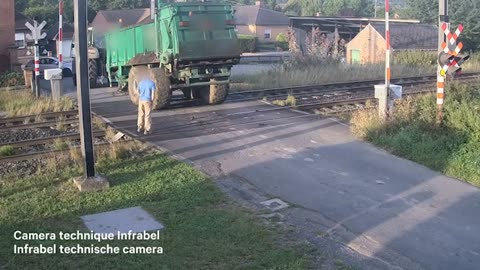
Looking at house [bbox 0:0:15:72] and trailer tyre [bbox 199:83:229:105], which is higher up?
house [bbox 0:0:15:72]

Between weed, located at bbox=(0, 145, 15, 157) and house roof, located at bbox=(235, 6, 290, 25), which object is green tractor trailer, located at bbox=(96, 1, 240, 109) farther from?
house roof, located at bbox=(235, 6, 290, 25)

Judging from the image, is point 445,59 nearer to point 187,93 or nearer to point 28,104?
point 187,93

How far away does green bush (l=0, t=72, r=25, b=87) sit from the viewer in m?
26.9

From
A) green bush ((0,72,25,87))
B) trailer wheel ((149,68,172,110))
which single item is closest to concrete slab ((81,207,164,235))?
trailer wheel ((149,68,172,110))

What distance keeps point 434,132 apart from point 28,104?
11923 mm

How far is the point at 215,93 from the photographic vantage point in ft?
56.6

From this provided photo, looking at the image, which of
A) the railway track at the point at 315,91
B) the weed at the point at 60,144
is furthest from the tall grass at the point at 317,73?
the weed at the point at 60,144

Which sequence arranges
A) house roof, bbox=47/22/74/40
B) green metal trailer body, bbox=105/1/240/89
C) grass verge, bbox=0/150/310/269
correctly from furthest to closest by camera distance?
house roof, bbox=47/22/74/40 → green metal trailer body, bbox=105/1/240/89 → grass verge, bbox=0/150/310/269

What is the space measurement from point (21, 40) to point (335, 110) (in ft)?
128

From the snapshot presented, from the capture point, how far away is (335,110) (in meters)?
16.7

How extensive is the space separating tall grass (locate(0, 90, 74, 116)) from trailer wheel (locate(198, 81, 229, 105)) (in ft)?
13.2

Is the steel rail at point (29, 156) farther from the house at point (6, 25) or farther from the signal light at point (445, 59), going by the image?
the house at point (6, 25)

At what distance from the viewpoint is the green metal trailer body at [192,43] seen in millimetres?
15211

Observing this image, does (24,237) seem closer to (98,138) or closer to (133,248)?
(133,248)
